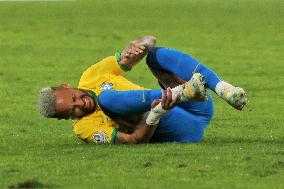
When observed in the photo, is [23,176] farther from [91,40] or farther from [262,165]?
[91,40]

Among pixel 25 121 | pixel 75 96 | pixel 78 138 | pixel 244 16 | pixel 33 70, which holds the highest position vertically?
pixel 75 96

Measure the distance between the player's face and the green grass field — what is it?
0.32m

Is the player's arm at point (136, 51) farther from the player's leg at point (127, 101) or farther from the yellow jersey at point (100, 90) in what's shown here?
the player's leg at point (127, 101)

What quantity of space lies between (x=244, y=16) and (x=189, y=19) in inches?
62.7

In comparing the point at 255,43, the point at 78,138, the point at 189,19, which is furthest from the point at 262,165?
the point at 189,19

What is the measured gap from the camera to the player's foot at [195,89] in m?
9.84

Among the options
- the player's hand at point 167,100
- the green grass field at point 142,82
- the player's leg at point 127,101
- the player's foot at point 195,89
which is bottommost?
the green grass field at point 142,82

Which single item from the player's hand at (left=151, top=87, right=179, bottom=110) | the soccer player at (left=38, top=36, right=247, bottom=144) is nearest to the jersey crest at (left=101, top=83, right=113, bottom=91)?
the soccer player at (left=38, top=36, right=247, bottom=144)

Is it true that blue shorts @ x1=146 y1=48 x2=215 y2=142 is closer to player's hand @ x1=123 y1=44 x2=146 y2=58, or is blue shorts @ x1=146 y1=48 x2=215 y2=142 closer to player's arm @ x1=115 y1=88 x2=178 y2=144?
player's arm @ x1=115 y1=88 x2=178 y2=144

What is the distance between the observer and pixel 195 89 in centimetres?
987

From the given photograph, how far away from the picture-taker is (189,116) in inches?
432

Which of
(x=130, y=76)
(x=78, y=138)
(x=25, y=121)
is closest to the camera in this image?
(x=78, y=138)

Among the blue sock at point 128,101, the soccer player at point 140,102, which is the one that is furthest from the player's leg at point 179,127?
the blue sock at point 128,101

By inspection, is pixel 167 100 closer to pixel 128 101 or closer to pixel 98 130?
pixel 128 101
